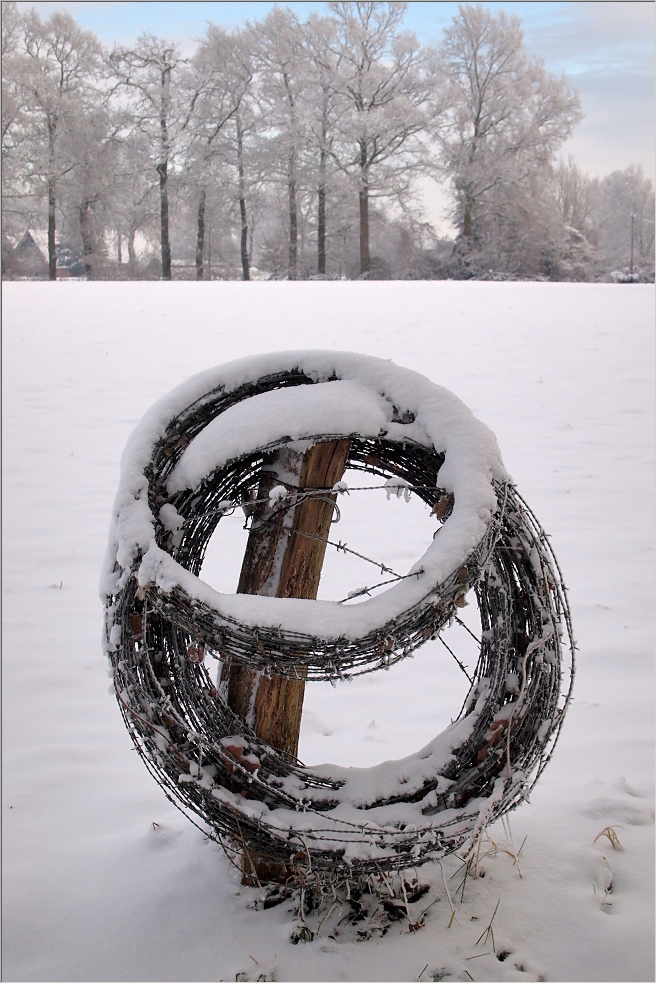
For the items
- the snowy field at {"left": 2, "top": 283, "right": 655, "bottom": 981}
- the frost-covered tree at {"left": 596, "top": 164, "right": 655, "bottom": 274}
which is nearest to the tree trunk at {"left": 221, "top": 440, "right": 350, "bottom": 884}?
the snowy field at {"left": 2, "top": 283, "right": 655, "bottom": 981}

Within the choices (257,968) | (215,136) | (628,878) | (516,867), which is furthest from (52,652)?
(215,136)

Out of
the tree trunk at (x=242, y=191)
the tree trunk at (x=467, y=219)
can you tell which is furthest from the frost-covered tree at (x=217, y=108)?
the tree trunk at (x=467, y=219)

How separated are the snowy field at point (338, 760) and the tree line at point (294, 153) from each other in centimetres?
1665

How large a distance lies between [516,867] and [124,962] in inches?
45.2

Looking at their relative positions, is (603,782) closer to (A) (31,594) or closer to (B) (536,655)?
(B) (536,655)

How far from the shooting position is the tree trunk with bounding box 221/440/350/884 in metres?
2.14

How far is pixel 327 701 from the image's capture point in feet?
10.6

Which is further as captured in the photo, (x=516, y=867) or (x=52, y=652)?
(x=52, y=652)

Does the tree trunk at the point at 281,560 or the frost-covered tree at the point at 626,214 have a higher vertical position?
the frost-covered tree at the point at 626,214

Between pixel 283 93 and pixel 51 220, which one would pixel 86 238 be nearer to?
pixel 51 220

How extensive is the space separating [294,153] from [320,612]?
2514 centimetres

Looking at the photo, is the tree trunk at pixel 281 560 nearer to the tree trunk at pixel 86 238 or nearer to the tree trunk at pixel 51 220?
the tree trunk at pixel 51 220

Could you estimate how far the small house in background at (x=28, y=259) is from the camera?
23.0 meters

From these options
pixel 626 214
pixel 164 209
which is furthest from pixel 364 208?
pixel 626 214
